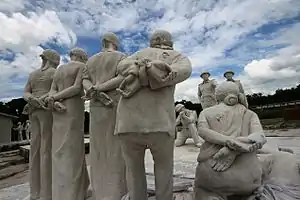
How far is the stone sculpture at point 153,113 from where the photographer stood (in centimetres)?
283

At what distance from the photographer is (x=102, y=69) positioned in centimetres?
379

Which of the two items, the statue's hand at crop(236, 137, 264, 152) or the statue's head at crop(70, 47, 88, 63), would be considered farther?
the statue's head at crop(70, 47, 88, 63)

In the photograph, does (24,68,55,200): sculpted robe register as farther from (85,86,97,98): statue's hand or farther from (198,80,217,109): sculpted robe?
(198,80,217,109): sculpted robe

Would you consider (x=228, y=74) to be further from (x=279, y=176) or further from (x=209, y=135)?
(x=209, y=135)

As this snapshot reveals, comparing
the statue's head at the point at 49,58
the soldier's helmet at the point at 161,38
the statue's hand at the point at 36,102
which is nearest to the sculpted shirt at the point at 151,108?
the soldier's helmet at the point at 161,38

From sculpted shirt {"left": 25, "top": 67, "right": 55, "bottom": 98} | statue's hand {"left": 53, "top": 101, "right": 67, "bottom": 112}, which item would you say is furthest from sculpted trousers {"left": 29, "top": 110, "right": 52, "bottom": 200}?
statue's hand {"left": 53, "top": 101, "right": 67, "bottom": 112}

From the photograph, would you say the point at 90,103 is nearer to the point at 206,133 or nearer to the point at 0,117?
the point at 206,133

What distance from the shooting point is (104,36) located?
3.98 meters

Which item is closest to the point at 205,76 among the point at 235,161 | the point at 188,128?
the point at 188,128

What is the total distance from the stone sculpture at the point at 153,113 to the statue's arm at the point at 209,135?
33 centimetres

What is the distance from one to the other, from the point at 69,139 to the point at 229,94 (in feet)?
6.70

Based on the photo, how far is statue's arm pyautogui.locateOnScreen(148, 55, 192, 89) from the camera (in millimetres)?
2839

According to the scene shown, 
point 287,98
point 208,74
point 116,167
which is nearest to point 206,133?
point 116,167

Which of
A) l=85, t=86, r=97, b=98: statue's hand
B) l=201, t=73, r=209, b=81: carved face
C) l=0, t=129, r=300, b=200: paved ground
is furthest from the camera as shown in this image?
l=201, t=73, r=209, b=81: carved face
